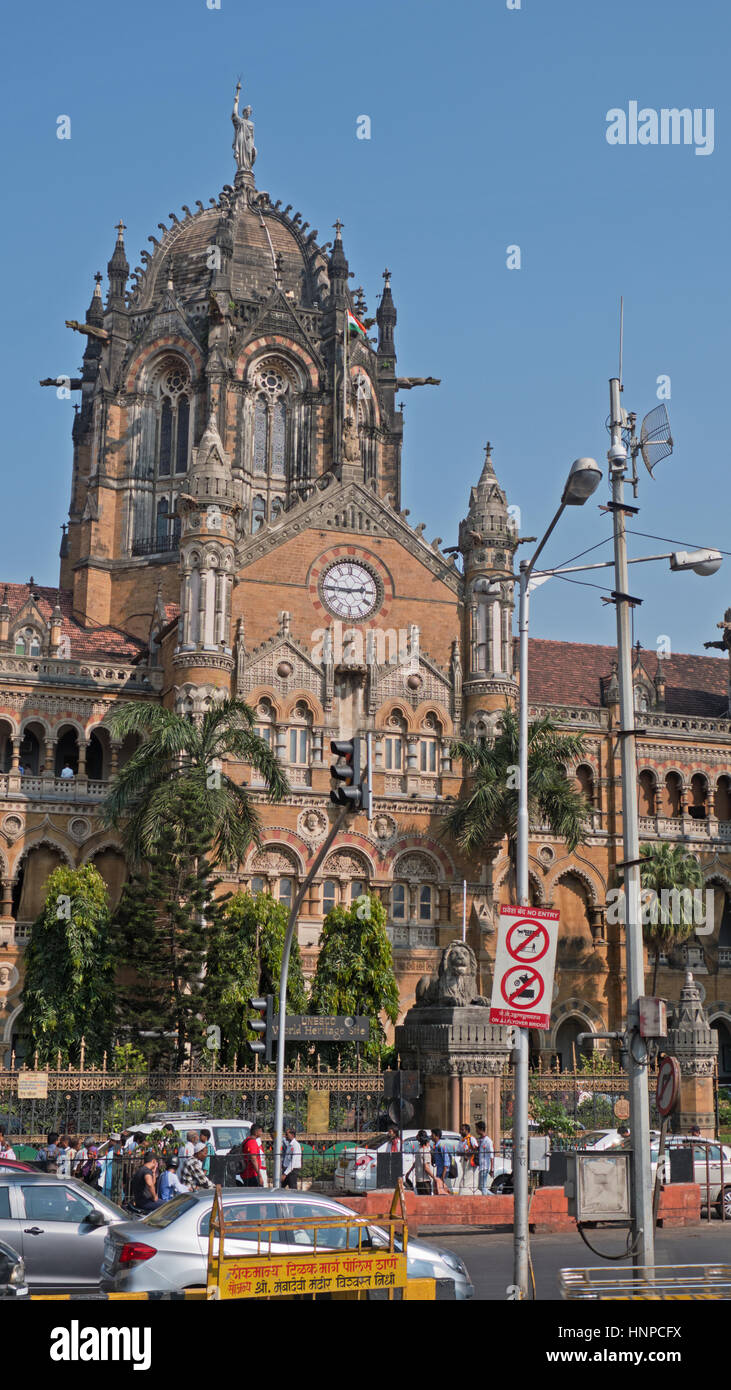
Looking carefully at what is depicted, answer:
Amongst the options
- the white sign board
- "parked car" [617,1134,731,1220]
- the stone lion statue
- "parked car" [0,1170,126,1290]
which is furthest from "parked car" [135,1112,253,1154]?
the white sign board

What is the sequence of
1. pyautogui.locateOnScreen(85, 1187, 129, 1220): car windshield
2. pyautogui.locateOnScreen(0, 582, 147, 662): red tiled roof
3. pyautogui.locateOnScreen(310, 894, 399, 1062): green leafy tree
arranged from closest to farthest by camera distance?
pyautogui.locateOnScreen(85, 1187, 129, 1220): car windshield < pyautogui.locateOnScreen(310, 894, 399, 1062): green leafy tree < pyautogui.locateOnScreen(0, 582, 147, 662): red tiled roof

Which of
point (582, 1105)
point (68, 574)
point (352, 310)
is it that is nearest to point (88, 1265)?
point (582, 1105)

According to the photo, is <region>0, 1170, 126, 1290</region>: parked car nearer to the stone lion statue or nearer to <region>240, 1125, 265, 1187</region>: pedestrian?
<region>240, 1125, 265, 1187</region>: pedestrian

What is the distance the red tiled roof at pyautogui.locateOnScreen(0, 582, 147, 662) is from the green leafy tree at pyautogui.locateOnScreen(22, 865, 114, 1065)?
41.4 ft

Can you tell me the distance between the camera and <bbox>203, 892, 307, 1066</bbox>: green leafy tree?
4528 centimetres

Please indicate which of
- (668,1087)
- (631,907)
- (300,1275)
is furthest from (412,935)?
(300,1275)

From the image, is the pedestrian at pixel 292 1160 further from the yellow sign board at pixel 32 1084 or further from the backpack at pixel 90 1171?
the yellow sign board at pixel 32 1084

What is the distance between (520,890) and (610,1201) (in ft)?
17.3

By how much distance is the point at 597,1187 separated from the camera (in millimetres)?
18016

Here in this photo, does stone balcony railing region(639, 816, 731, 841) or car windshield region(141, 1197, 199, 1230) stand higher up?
stone balcony railing region(639, 816, 731, 841)

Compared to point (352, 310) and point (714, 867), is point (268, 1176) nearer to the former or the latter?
point (714, 867)

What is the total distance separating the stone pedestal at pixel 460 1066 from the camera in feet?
110

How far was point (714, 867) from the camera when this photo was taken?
2451 inches

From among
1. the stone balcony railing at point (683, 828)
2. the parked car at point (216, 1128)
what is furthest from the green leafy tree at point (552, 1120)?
the stone balcony railing at point (683, 828)
